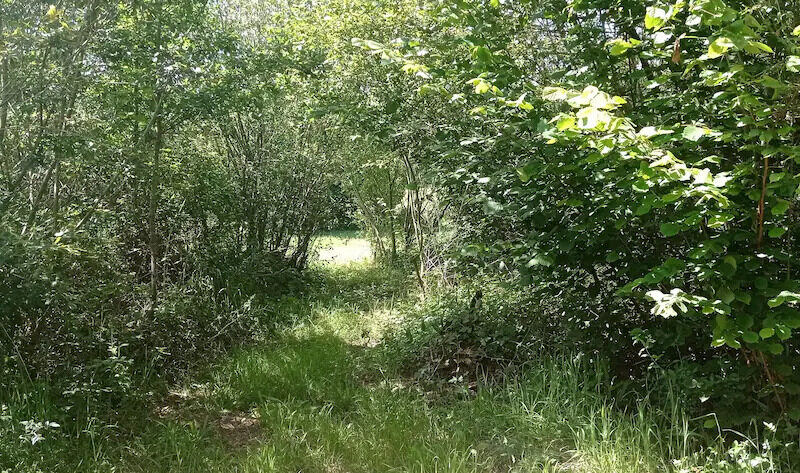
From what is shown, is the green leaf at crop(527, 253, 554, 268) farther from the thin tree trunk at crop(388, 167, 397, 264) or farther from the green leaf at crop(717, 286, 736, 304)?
the thin tree trunk at crop(388, 167, 397, 264)

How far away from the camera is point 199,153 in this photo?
5.96 m

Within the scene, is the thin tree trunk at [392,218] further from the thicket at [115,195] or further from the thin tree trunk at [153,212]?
the thin tree trunk at [153,212]

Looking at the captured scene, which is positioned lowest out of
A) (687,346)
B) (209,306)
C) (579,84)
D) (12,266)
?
(687,346)

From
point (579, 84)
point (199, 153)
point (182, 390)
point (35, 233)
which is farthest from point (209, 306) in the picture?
point (579, 84)

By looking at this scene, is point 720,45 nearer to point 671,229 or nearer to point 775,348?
point 671,229

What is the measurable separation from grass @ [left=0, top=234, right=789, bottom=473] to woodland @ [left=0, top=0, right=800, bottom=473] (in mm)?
20

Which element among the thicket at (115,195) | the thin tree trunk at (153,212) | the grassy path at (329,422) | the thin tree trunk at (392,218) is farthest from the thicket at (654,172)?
the thin tree trunk at (392,218)

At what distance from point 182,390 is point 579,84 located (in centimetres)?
357

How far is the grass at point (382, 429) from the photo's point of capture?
108 inches

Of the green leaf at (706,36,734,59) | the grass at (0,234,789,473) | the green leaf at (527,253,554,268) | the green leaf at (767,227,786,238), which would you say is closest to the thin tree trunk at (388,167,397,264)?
the grass at (0,234,789,473)

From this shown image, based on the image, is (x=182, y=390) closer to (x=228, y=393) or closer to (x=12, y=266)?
(x=228, y=393)

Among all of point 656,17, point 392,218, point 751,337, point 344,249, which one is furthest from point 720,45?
point 344,249

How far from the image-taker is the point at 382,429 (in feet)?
11.0

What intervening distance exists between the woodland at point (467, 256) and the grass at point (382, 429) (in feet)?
0.06
